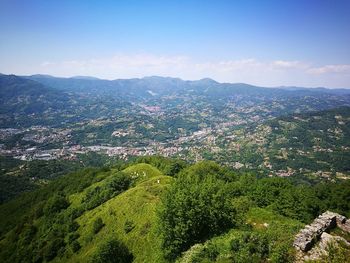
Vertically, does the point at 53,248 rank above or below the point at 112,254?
below

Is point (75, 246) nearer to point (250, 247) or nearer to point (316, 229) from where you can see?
point (250, 247)

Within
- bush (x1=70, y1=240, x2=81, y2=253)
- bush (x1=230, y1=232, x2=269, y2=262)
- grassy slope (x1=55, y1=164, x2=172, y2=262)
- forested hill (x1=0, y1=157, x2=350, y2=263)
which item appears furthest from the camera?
bush (x1=70, y1=240, x2=81, y2=253)

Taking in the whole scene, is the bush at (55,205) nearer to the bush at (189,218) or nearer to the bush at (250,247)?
the bush at (189,218)

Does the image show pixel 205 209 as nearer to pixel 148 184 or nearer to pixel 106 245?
pixel 106 245

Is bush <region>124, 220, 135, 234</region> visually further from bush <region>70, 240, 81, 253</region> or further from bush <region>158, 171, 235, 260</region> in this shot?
bush <region>158, 171, 235, 260</region>

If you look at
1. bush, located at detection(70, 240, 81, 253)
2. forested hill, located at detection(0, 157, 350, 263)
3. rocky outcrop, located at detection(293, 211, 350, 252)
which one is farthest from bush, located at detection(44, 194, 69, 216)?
rocky outcrop, located at detection(293, 211, 350, 252)

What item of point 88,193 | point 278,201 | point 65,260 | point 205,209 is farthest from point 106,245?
point 88,193

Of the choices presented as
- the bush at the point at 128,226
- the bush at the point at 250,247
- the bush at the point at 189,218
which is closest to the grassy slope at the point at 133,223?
the bush at the point at 128,226

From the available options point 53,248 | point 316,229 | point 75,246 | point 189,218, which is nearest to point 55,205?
point 53,248
